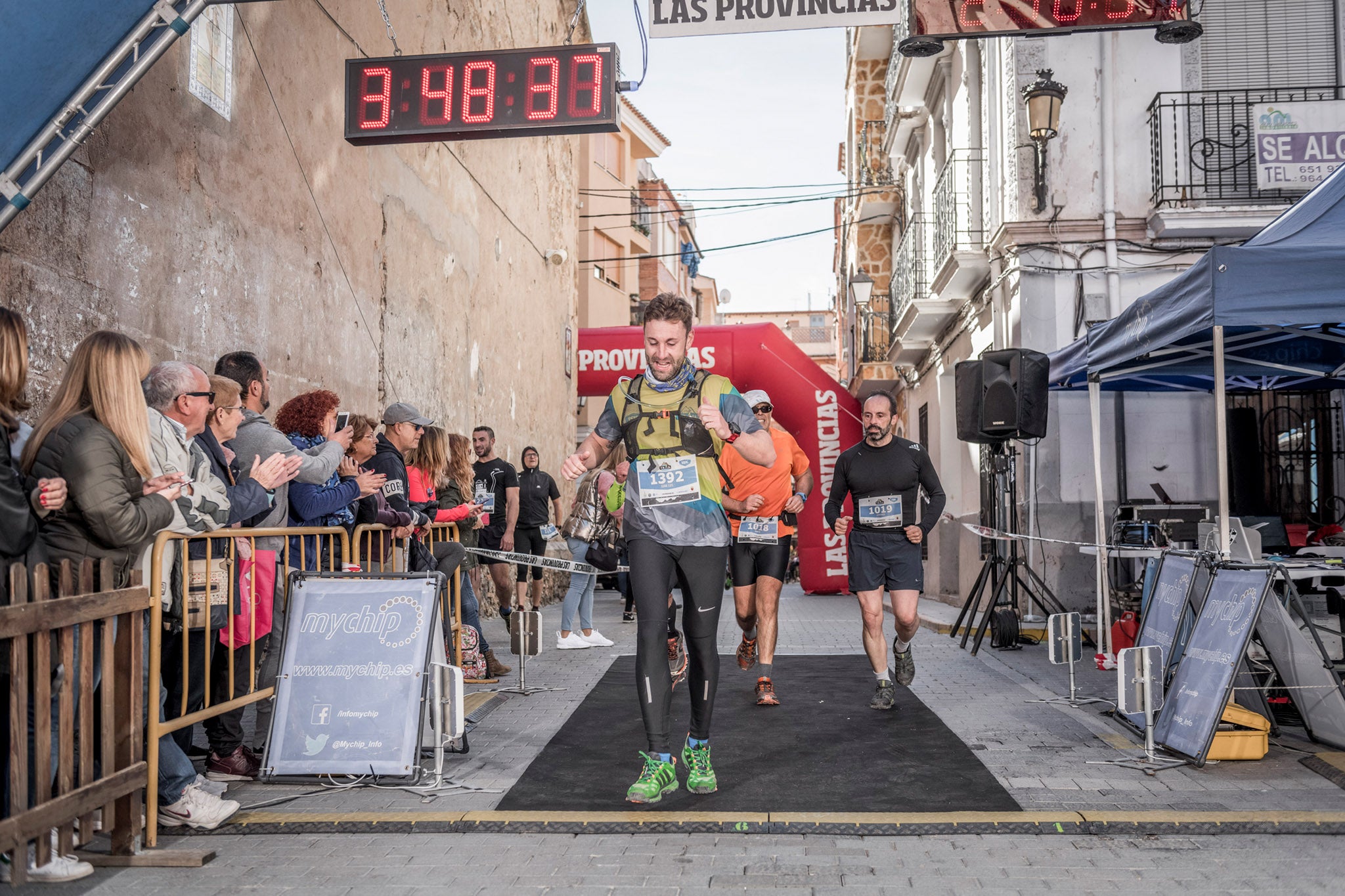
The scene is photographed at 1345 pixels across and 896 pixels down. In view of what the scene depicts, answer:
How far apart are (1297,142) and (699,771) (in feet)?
34.7

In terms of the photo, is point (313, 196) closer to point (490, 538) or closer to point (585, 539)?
point (490, 538)

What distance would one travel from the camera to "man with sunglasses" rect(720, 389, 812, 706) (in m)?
7.89

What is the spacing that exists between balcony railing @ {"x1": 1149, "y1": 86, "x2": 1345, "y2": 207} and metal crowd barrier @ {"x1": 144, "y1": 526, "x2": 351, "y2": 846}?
32.3 ft

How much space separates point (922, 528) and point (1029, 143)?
686 cm

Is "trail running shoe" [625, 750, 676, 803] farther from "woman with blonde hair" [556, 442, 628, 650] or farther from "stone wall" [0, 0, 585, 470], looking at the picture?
"woman with blonde hair" [556, 442, 628, 650]

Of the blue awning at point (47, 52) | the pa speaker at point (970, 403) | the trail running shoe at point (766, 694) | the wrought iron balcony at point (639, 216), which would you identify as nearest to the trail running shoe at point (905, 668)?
the trail running shoe at point (766, 694)

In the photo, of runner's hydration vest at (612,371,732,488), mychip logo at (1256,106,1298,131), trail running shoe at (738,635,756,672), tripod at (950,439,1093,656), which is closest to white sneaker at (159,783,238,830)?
runner's hydration vest at (612,371,732,488)

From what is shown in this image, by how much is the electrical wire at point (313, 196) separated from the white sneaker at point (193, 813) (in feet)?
19.1

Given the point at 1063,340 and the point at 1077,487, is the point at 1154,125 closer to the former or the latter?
the point at 1063,340

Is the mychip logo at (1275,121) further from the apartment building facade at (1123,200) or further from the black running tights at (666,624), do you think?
the black running tights at (666,624)

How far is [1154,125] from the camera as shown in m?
12.4

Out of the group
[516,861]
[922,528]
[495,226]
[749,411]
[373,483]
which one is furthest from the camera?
[495,226]

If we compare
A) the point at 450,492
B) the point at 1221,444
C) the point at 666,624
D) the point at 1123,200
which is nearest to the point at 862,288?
the point at 1123,200

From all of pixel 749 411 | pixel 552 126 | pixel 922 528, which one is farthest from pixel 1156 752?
pixel 552 126
